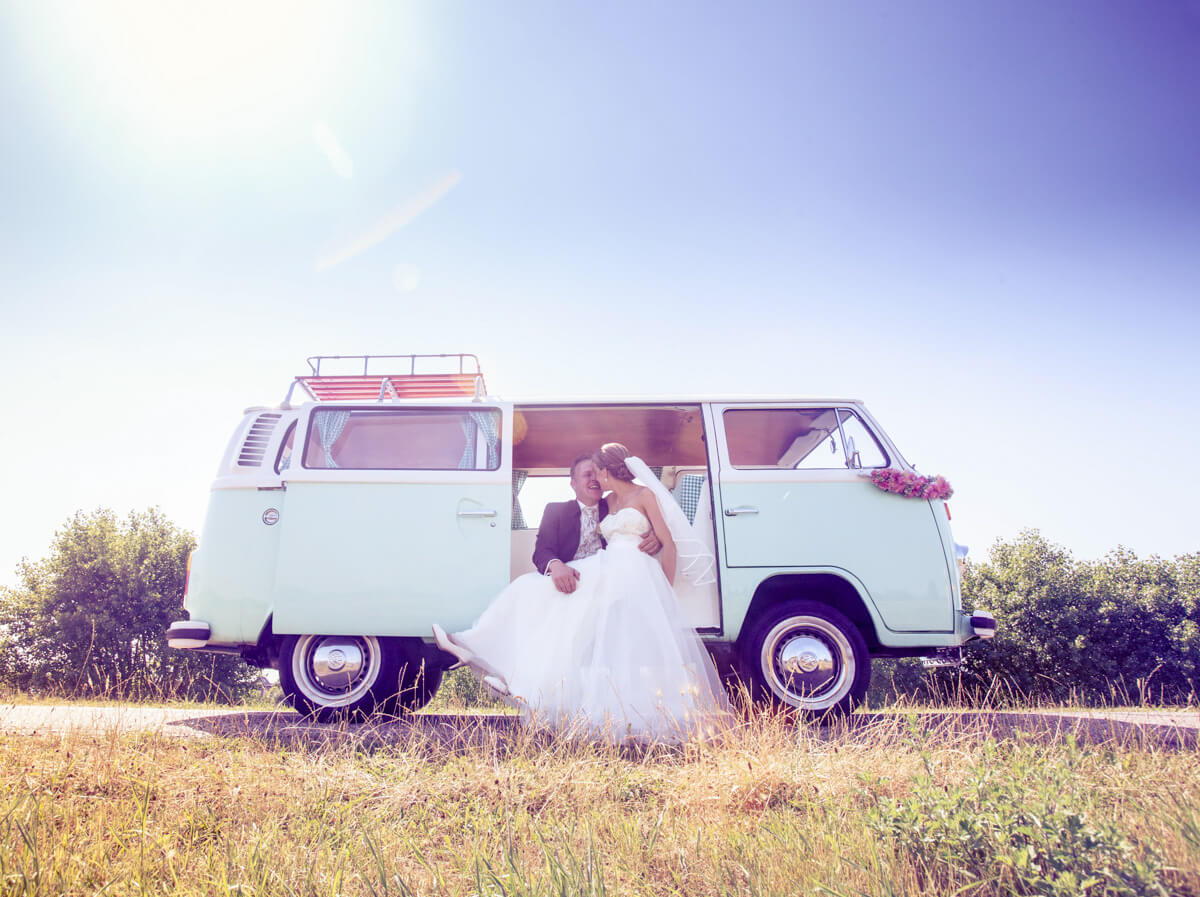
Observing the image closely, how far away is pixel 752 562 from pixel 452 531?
2.18m

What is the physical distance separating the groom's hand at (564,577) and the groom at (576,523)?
31 centimetres

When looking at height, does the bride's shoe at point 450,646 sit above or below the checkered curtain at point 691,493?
below

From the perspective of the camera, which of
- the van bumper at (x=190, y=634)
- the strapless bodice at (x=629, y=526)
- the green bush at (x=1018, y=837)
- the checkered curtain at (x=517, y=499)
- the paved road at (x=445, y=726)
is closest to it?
the green bush at (x=1018, y=837)

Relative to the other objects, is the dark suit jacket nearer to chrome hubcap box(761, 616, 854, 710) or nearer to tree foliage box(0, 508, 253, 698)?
chrome hubcap box(761, 616, 854, 710)

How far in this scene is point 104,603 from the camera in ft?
88.7

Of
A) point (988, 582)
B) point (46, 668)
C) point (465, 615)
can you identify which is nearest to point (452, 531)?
point (465, 615)

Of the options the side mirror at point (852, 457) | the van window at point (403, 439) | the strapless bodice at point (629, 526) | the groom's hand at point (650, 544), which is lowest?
the groom's hand at point (650, 544)

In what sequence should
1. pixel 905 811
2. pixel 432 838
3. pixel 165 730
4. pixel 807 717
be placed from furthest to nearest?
pixel 807 717 → pixel 165 730 → pixel 432 838 → pixel 905 811

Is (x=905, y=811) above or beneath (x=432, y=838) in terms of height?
above

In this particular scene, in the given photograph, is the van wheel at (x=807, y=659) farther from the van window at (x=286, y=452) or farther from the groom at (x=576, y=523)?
the van window at (x=286, y=452)

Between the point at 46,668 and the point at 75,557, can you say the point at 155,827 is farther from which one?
the point at 75,557

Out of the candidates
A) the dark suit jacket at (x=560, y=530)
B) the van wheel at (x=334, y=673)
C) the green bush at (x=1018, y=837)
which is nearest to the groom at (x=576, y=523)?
the dark suit jacket at (x=560, y=530)

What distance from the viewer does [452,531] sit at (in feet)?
16.5

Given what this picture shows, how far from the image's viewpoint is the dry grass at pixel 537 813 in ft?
7.22
